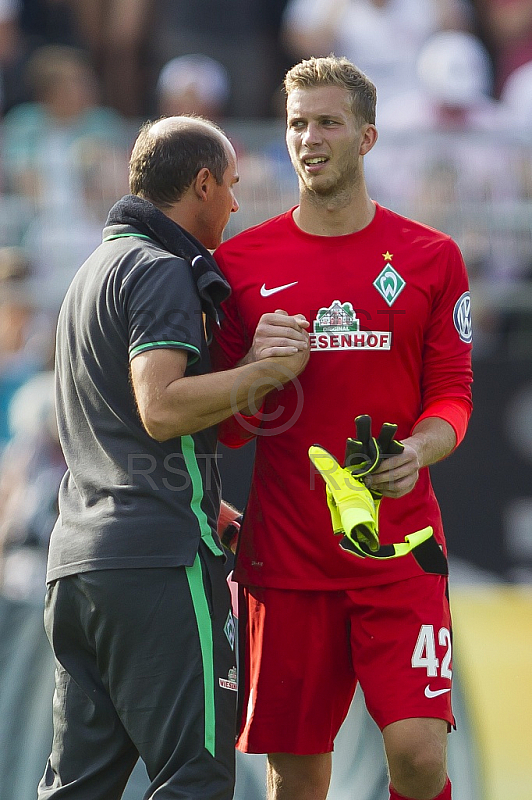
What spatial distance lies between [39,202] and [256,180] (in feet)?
4.90

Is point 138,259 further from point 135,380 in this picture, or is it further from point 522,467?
point 522,467

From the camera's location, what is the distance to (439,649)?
3492mm

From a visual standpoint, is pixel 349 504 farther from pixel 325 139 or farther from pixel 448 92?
pixel 448 92

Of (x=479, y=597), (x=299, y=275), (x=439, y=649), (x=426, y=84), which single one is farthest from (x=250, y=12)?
(x=439, y=649)

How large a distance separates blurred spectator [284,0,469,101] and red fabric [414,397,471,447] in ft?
20.4

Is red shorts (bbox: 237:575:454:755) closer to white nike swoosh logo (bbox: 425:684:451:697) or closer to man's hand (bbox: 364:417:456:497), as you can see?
white nike swoosh logo (bbox: 425:684:451:697)

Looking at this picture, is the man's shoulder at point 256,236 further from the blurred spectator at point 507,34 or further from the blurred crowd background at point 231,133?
the blurred spectator at point 507,34

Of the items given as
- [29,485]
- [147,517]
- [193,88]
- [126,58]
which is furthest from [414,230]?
[126,58]

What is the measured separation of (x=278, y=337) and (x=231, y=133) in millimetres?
5067

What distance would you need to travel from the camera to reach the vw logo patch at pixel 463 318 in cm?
363

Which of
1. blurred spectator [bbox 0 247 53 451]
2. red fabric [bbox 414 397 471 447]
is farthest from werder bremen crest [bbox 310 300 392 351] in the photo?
blurred spectator [bbox 0 247 53 451]

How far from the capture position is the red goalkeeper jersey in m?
3.54

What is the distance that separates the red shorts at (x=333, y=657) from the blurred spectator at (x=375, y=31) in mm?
6530

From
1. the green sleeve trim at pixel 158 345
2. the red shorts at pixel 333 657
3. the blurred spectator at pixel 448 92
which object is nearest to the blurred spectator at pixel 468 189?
the blurred spectator at pixel 448 92
